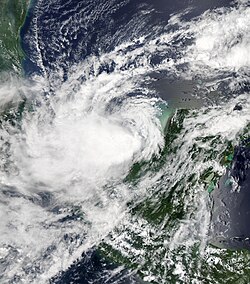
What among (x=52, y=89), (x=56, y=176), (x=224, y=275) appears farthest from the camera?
(x=52, y=89)

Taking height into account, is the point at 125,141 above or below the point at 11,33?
below

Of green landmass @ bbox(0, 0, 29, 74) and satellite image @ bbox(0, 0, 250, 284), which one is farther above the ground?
green landmass @ bbox(0, 0, 29, 74)

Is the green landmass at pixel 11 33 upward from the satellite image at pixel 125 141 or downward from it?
upward

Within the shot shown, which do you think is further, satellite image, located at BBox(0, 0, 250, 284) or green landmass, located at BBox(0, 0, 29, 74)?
green landmass, located at BBox(0, 0, 29, 74)

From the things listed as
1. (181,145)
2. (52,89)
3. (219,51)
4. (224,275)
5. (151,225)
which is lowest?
(224,275)

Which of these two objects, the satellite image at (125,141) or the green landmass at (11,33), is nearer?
the satellite image at (125,141)

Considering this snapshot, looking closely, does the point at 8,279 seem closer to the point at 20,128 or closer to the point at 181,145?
the point at 20,128

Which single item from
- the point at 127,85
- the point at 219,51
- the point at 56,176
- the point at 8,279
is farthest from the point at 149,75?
the point at 8,279

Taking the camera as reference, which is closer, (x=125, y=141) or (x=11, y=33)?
(x=125, y=141)
